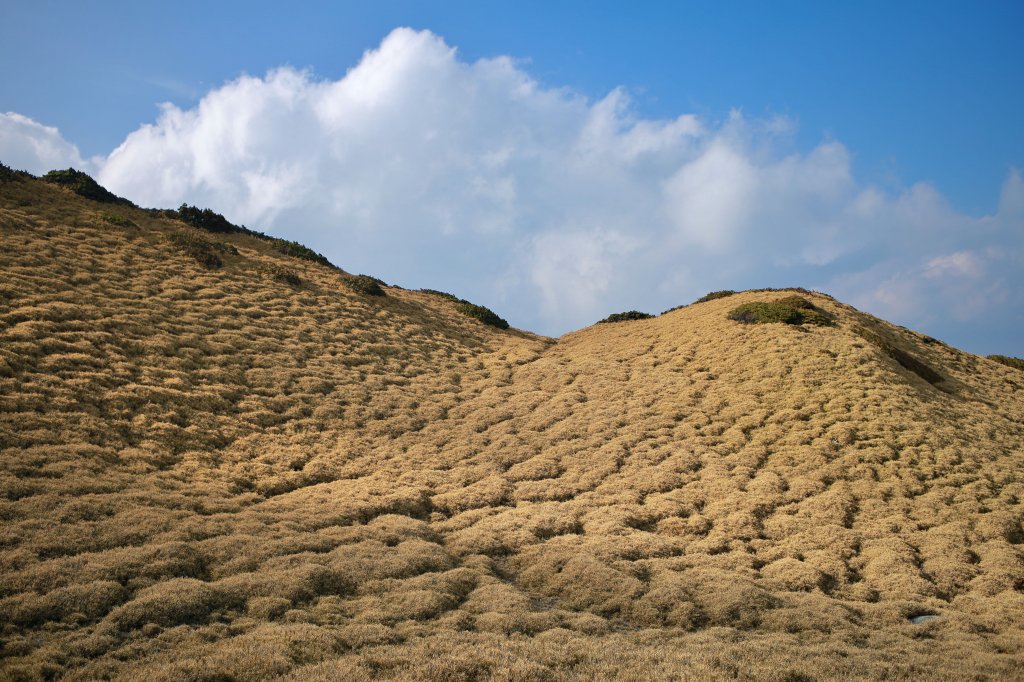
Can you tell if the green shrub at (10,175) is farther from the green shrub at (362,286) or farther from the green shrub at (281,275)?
the green shrub at (362,286)

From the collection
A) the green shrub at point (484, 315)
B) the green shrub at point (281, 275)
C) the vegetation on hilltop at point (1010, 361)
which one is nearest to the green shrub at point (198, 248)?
the green shrub at point (281, 275)

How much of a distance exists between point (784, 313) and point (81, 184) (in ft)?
147

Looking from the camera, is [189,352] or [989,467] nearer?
[989,467]

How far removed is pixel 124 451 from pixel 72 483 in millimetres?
3228

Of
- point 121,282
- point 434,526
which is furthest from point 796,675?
point 121,282

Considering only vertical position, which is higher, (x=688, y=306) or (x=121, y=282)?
(x=688, y=306)

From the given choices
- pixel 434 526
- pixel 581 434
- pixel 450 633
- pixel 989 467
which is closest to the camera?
pixel 450 633

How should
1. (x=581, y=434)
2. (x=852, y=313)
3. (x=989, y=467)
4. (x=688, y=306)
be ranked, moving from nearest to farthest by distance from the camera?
1. (x=989, y=467)
2. (x=581, y=434)
3. (x=852, y=313)
4. (x=688, y=306)

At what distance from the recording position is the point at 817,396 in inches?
1083

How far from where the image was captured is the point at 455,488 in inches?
861

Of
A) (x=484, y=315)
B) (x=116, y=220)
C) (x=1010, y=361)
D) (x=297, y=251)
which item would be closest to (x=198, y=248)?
(x=116, y=220)

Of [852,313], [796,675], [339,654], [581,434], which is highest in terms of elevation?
[852,313]

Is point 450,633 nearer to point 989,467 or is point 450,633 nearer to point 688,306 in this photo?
point 989,467

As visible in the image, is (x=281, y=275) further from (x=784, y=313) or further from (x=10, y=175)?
(x=784, y=313)
